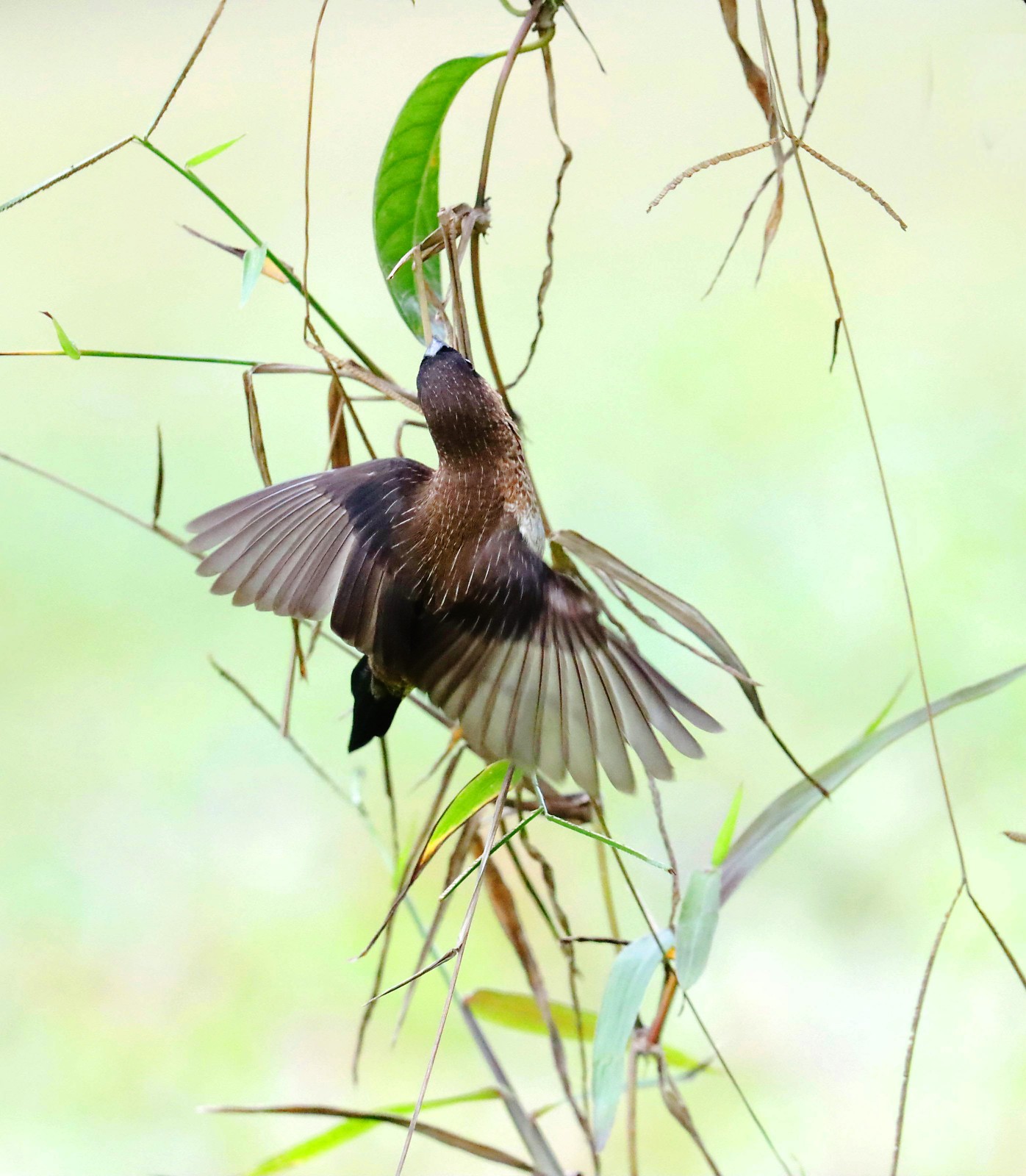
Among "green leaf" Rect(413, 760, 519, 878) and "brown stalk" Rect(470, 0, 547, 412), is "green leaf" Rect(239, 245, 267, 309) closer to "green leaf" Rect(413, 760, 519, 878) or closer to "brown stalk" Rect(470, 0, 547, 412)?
"brown stalk" Rect(470, 0, 547, 412)

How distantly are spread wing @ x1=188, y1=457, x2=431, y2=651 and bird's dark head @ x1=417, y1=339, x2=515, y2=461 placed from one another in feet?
0.18

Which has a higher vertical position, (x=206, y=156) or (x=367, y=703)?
(x=206, y=156)

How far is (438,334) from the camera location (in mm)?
566

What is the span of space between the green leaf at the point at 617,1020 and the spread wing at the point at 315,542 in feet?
0.66

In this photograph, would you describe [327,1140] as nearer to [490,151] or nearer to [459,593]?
[459,593]

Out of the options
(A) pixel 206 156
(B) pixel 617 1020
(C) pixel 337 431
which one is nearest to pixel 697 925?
A: (B) pixel 617 1020

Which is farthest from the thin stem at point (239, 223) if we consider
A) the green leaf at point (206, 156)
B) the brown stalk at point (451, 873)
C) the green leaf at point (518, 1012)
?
the green leaf at point (518, 1012)

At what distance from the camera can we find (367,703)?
57 centimetres

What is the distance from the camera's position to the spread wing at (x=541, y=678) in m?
0.48

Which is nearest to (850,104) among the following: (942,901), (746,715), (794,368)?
(794,368)

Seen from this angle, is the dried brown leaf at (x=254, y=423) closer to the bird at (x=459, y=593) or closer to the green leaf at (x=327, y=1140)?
the bird at (x=459, y=593)

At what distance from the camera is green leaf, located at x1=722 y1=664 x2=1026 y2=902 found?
0.56 m

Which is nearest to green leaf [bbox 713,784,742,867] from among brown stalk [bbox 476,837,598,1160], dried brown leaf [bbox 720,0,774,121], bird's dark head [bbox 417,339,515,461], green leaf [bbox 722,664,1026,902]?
green leaf [bbox 722,664,1026,902]

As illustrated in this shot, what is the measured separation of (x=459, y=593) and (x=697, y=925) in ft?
0.63
